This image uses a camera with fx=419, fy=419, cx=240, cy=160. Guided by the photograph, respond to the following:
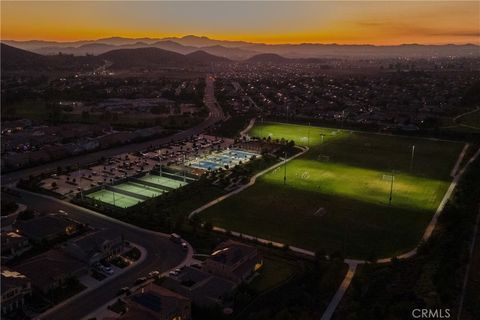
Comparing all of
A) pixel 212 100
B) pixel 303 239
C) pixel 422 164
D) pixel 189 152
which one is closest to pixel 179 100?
pixel 212 100

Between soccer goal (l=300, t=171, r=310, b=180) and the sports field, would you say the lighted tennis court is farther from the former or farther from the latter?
soccer goal (l=300, t=171, r=310, b=180)

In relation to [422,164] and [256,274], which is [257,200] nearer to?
[256,274]

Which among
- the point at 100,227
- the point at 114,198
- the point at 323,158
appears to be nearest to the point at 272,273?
the point at 100,227

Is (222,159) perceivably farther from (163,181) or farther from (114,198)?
(114,198)

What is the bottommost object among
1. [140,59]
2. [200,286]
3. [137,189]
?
[137,189]

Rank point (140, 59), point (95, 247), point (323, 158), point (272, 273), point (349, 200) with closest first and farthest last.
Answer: point (272, 273)
point (95, 247)
point (349, 200)
point (323, 158)
point (140, 59)

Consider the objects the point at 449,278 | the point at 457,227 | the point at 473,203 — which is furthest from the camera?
the point at 473,203

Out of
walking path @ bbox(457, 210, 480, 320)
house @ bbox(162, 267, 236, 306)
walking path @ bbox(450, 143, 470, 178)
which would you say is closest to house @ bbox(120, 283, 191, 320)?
house @ bbox(162, 267, 236, 306)
